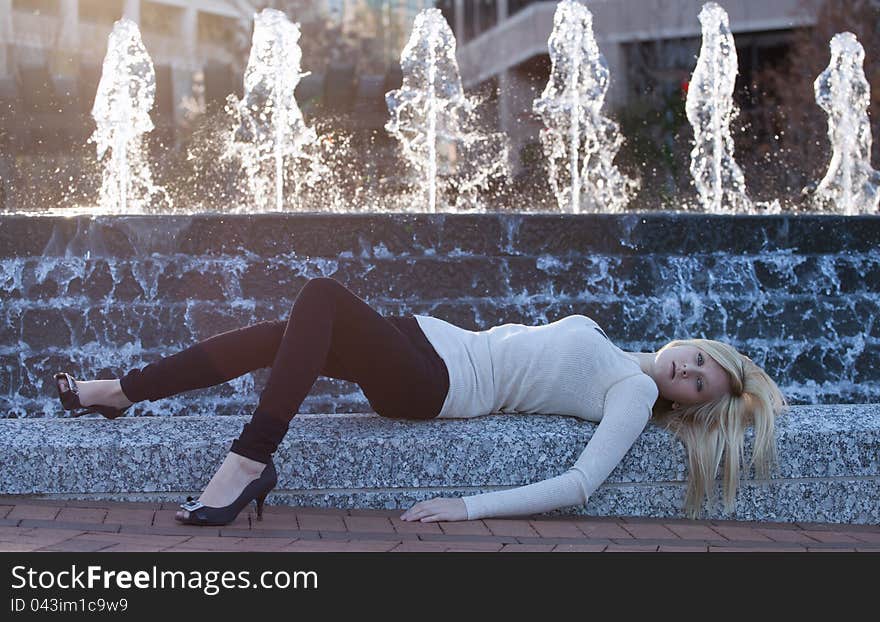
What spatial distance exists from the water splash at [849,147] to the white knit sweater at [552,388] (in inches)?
317

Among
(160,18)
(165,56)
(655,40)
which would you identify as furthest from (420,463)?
(160,18)

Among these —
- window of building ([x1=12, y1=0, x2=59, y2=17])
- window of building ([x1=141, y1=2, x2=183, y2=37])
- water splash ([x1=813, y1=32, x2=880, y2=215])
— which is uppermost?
window of building ([x1=141, y1=2, x2=183, y2=37])

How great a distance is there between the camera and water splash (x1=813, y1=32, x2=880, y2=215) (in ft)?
38.9

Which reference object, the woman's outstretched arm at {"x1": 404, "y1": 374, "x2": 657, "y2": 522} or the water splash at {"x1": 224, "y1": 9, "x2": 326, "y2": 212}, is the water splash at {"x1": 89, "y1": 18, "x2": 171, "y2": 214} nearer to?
the water splash at {"x1": 224, "y1": 9, "x2": 326, "y2": 212}

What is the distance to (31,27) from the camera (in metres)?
30.9

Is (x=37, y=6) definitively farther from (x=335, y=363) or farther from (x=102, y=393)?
(x=335, y=363)

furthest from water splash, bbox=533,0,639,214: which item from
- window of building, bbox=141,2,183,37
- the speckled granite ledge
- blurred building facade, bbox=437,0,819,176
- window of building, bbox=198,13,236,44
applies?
window of building, bbox=141,2,183,37

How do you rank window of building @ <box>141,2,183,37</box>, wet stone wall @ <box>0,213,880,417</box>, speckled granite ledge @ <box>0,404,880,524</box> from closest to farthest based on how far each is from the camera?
speckled granite ledge @ <box>0,404,880,524</box> → wet stone wall @ <box>0,213,880,417</box> → window of building @ <box>141,2,183,37</box>

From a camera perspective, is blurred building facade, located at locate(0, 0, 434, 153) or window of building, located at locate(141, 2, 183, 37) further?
window of building, located at locate(141, 2, 183, 37)

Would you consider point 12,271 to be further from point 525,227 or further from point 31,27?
point 31,27

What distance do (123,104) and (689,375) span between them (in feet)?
33.9

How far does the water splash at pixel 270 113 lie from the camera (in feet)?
40.8

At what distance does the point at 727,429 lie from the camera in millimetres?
3996

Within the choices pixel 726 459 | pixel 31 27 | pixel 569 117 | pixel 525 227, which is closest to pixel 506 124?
pixel 31 27
